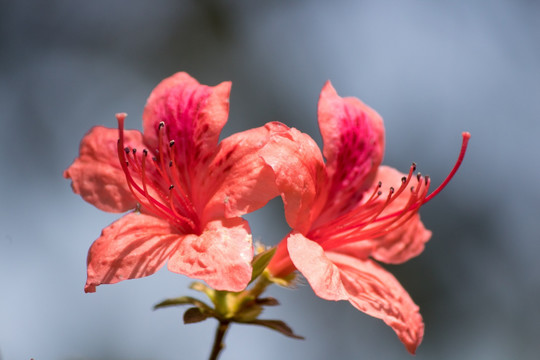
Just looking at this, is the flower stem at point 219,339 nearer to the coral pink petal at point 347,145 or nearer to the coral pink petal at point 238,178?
the coral pink petal at point 238,178

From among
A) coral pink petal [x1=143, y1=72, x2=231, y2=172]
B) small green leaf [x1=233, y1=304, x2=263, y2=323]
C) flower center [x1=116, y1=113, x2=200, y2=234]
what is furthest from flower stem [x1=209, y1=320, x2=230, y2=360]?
coral pink petal [x1=143, y1=72, x2=231, y2=172]

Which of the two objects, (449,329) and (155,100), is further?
(449,329)

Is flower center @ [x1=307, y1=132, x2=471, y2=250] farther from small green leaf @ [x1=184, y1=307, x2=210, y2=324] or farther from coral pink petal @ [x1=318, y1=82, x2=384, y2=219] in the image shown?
small green leaf @ [x1=184, y1=307, x2=210, y2=324]

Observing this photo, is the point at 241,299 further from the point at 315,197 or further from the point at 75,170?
the point at 75,170

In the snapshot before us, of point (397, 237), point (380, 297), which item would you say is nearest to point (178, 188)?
point (380, 297)

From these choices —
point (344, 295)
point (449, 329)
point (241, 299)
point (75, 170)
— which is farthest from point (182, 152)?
point (449, 329)

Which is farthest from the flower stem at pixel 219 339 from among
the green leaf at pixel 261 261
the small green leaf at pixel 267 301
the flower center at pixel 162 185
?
the flower center at pixel 162 185
